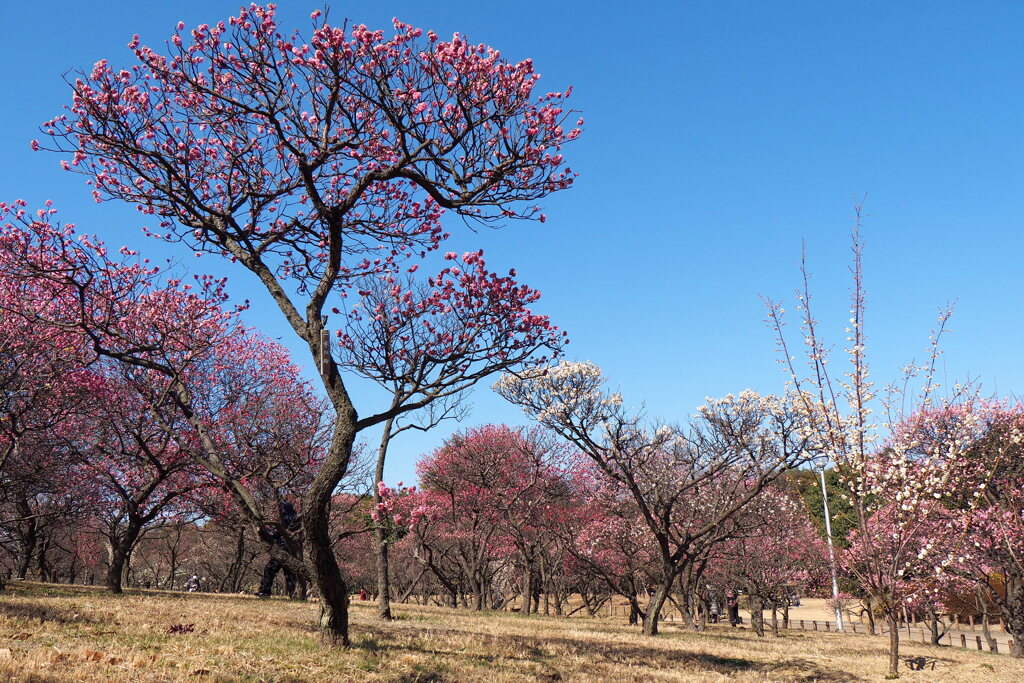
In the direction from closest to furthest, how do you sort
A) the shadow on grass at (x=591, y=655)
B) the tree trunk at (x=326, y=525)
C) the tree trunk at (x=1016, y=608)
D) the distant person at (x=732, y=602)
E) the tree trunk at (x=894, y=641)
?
the tree trunk at (x=326, y=525), the shadow on grass at (x=591, y=655), the tree trunk at (x=894, y=641), the tree trunk at (x=1016, y=608), the distant person at (x=732, y=602)

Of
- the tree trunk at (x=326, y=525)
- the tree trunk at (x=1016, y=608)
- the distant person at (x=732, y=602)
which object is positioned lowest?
the distant person at (x=732, y=602)

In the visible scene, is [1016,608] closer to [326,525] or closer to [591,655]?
[591,655]

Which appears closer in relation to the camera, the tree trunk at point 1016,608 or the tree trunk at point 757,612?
the tree trunk at point 1016,608

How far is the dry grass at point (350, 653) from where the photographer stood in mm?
7391

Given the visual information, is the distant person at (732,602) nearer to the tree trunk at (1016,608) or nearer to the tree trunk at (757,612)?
the tree trunk at (757,612)

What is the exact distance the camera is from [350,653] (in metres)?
8.98

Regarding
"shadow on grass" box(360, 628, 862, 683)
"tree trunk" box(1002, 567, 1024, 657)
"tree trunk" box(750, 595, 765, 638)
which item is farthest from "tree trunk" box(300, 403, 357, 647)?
"tree trunk" box(750, 595, 765, 638)

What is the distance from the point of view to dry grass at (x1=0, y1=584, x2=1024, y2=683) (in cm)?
739

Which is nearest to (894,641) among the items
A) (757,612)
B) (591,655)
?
(591,655)

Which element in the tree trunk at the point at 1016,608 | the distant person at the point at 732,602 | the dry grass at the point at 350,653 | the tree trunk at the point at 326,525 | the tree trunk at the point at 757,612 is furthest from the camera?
the distant person at the point at 732,602

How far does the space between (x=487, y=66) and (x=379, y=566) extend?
41.0 ft

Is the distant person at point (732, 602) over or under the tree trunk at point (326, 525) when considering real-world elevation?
under

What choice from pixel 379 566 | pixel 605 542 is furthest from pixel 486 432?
pixel 379 566

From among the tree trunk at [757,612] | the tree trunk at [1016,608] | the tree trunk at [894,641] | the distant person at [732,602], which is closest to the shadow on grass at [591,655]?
the tree trunk at [894,641]
